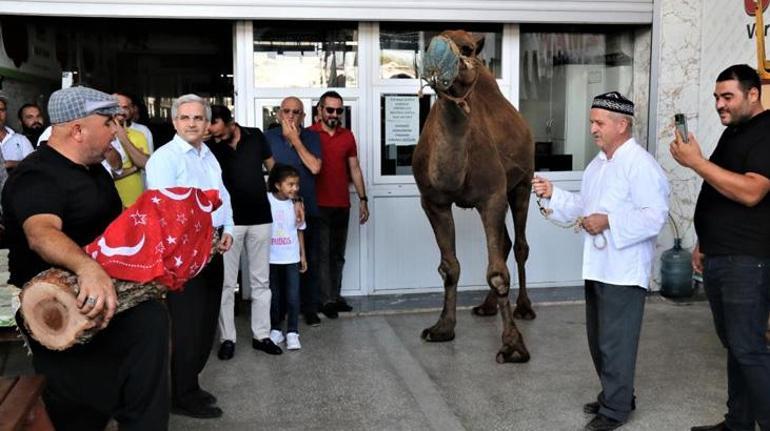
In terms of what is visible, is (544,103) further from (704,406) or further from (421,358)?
(704,406)

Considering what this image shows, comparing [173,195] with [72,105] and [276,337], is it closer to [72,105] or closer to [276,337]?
[72,105]

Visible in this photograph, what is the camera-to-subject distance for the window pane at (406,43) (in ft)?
24.0

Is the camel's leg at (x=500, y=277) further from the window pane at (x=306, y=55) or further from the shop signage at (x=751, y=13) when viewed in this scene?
the shop signage at (x=751, y=13)

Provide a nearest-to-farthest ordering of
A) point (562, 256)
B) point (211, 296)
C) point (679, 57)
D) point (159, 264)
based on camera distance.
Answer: point (159, 264) < point (211, 296) < point (679, 57) < point (562, 256)

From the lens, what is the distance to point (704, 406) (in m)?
4.54

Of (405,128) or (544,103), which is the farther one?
(544,103)

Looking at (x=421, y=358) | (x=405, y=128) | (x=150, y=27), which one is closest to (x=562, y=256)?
(x=405, y=128)

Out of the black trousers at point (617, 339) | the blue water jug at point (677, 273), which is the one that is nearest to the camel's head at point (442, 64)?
the black trousers at point (617, 339)

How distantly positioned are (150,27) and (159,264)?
8.74 m

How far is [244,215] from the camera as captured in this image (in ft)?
17.7

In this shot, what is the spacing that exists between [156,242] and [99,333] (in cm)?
42

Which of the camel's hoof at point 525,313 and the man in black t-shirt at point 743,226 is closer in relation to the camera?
the man in black t-shirt at point 743,226

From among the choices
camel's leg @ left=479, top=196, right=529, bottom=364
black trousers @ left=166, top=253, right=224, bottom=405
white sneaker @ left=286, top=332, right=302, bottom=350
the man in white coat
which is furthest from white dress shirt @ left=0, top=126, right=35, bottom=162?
the man in white coat

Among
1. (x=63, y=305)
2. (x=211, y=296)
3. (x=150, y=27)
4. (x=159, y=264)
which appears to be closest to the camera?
(x=63, y=305)
